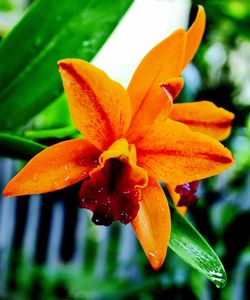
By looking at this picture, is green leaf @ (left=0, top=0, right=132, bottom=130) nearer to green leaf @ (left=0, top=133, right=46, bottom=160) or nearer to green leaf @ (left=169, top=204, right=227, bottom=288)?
green leaf @ (left=0, top=133, right=46, bottom=160)

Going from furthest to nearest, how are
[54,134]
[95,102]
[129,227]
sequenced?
1. [129,227]
2. [54,134]
3. [95,102]

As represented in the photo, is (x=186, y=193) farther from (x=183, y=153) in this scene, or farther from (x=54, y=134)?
(x=54, y=134)

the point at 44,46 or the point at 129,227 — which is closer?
the point at 44,46

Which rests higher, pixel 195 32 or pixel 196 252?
pixel 195 32

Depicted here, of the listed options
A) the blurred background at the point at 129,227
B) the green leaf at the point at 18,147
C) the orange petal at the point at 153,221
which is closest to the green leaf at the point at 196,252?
the orange petal at the point at 153,221

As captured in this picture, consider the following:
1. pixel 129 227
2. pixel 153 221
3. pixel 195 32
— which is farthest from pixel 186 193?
pixel 129 227

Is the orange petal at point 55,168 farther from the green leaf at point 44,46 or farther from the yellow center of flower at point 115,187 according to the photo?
the green leaf at point 44,46

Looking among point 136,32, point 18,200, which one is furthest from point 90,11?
point 18,200
